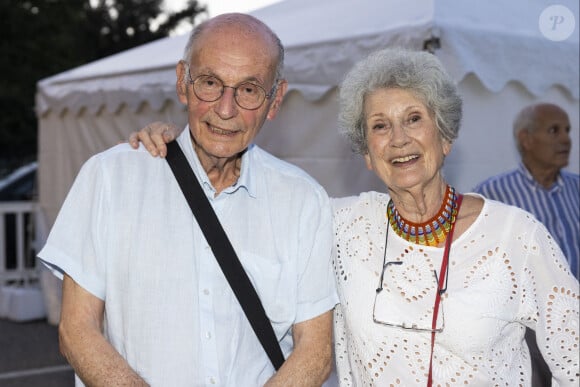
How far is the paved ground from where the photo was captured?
688 cm

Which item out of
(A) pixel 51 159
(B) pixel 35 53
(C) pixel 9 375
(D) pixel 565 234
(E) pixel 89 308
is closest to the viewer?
(E) pixel 89 308

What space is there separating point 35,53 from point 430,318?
35466 millimetres

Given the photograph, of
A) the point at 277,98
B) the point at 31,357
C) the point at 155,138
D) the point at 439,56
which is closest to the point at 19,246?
the point at 31,357

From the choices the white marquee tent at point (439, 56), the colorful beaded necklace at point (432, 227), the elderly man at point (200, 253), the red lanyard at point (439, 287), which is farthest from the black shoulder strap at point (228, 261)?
the white marquee tent at point (439, 56)

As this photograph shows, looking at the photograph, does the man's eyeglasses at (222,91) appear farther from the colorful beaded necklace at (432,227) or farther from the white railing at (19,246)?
the white railing at (19,246)

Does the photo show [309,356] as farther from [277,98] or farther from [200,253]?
[277,98]

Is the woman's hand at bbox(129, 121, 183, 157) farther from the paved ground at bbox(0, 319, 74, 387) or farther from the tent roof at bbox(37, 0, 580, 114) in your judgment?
the paved ground at bbox(0, 319, 74, 387)

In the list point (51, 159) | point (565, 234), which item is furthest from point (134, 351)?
point (51, 159)

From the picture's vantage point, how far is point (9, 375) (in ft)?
23.1

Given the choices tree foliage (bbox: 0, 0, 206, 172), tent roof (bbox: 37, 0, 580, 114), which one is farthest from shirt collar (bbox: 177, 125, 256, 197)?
tree foliage (bbox: 0, 0, 206, 172)

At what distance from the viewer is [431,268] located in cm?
269

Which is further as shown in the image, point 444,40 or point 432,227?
point 444,40

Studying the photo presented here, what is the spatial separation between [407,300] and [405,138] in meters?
0.53

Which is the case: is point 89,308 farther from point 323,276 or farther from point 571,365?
point 571,365
